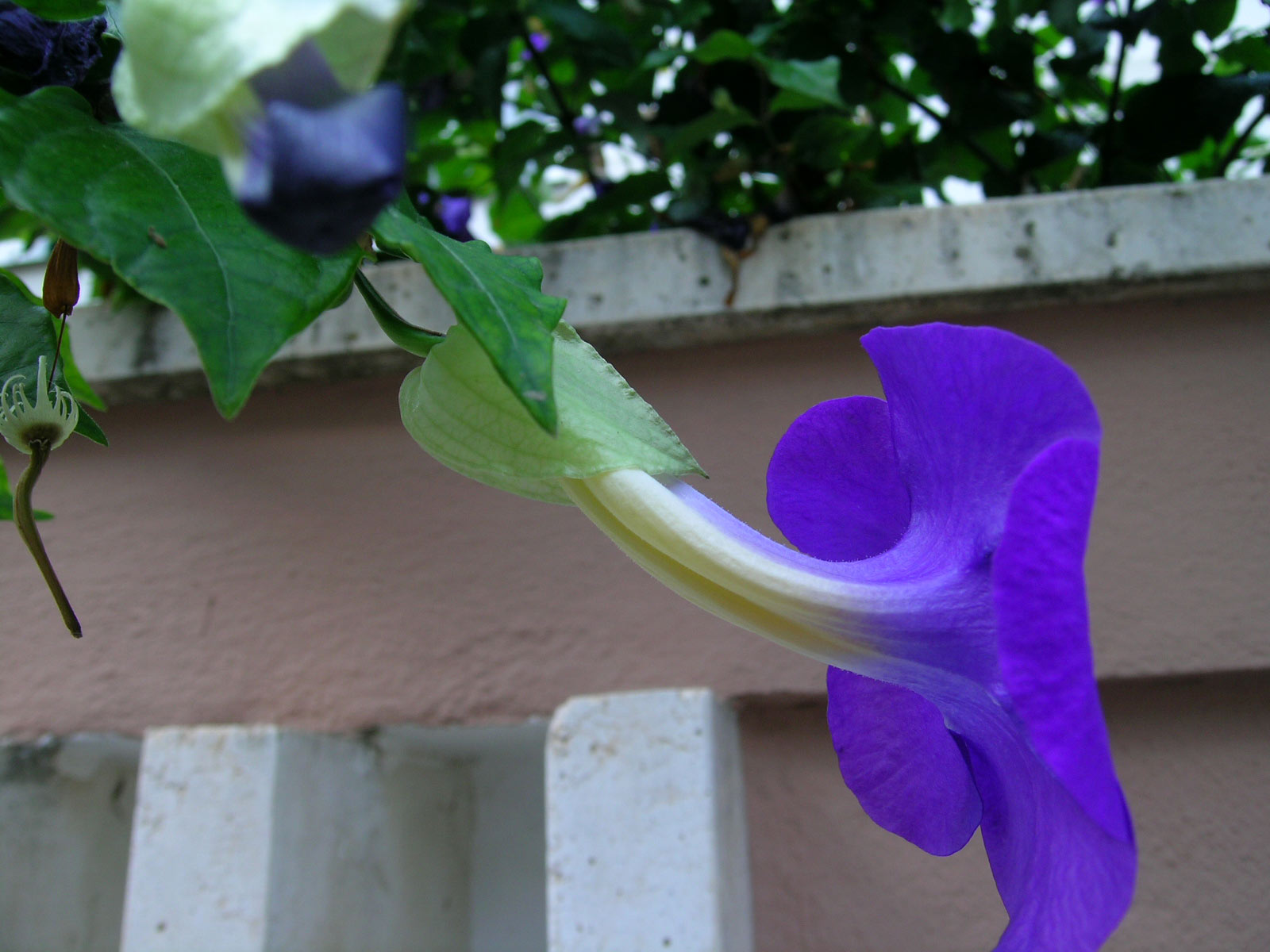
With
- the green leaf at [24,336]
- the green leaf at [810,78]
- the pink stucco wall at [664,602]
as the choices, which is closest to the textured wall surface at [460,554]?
the pink stucco wall at [664,602]

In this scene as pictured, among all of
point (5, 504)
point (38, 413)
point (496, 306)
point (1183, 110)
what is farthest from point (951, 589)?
point (1183, 110)

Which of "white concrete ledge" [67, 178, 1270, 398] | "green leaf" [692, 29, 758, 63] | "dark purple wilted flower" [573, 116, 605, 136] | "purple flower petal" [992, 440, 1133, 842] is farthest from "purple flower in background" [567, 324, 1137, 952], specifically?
"dark purple wilted flower" [573, 116, 605, 136]

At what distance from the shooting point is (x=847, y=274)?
0.64m

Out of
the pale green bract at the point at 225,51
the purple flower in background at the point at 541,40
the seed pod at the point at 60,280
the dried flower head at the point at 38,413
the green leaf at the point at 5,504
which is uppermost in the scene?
the pale green bract at the point at 225,51

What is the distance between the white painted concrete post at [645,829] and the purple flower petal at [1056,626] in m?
0.41

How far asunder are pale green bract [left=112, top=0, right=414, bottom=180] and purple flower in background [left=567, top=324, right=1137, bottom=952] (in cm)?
11

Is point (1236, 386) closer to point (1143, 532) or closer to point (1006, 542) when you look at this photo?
point (1143, 532)

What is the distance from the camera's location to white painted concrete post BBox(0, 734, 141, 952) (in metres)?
0.66

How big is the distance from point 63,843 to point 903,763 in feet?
2.25

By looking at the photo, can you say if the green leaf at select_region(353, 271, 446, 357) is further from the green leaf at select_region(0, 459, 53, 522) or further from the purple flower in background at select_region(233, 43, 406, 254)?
the green leaf at select_region(0, 459, 53, 522)

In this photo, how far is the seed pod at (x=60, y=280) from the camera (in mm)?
249

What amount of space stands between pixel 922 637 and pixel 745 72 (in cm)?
65

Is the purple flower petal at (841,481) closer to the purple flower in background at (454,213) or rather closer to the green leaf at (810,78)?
the green leaf at (810,78)

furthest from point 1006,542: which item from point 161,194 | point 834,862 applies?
point 834,862
